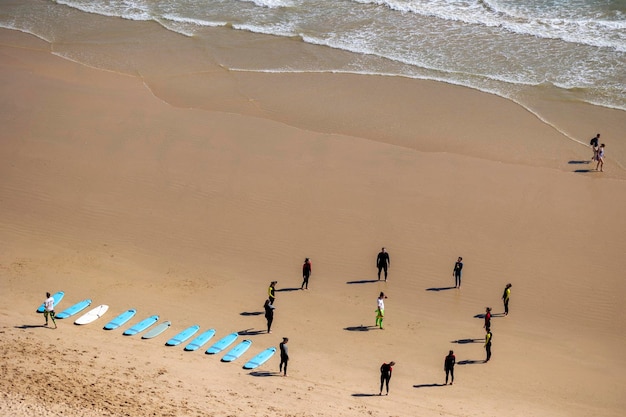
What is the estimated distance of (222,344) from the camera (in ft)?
59.3

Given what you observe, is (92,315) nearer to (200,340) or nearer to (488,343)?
(200,340)

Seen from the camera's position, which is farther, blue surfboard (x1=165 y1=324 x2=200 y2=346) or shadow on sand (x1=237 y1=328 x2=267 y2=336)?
shadow on sand (x1=237 y1=328 x2=267 y2=336)

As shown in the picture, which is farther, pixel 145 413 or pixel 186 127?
pixel 186 127

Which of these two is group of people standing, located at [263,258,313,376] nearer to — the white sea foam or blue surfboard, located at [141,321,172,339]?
blue surfboard, located at [141,321,172,339]

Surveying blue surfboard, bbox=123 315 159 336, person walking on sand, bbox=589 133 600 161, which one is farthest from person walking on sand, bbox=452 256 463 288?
blue surfboard, bbox=123 315 159 336

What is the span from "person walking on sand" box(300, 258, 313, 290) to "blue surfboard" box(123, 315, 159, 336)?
3481 millimetres

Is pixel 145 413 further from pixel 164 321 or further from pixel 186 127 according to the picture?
pixel 186 127

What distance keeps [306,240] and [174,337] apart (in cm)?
482

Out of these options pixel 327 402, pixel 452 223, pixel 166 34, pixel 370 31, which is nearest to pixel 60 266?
pixel 327 402

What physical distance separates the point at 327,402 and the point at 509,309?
213 inches

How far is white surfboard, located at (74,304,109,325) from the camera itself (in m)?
18.5

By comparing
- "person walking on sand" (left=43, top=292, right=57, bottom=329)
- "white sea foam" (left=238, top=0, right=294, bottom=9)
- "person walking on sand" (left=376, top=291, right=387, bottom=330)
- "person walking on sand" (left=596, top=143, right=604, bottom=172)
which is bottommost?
"person walking on sand" (left=43, top=292, right=57, bottom=329)

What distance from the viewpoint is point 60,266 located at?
20.6 meters

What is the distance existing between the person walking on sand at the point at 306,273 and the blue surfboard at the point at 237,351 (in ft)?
7.62
